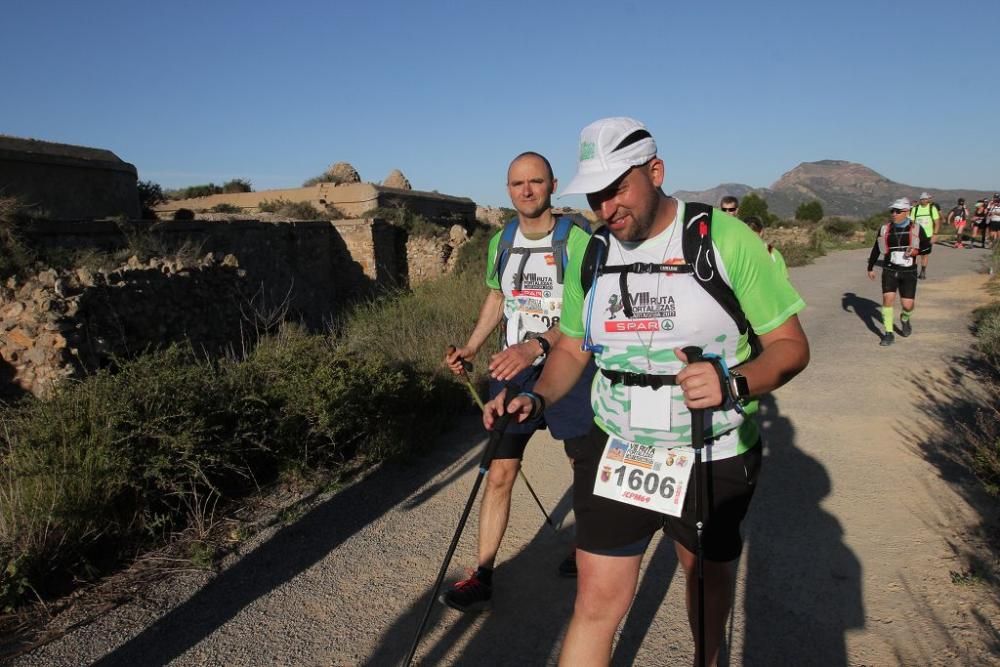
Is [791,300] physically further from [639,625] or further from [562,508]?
[562,508]

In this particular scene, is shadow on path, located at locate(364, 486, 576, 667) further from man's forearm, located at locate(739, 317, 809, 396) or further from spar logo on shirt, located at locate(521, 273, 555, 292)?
man's forearm, located at locate(739, 317, 809, 396)

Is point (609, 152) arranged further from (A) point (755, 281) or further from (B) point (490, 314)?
(B) point (490, 314)

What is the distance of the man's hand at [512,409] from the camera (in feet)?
8.18

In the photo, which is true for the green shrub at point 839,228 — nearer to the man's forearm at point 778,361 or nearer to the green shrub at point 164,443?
the green shrub at point 164,443

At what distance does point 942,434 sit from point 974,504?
1472mm

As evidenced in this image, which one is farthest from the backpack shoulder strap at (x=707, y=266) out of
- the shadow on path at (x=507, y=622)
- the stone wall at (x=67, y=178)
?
the stone wall at (x=67, y=178)

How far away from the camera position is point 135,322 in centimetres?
819

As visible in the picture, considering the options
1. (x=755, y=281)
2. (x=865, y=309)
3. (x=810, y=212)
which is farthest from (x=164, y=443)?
(x=810, y=212)

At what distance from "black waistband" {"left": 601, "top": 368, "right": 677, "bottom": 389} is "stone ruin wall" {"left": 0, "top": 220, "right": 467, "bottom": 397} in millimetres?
4141

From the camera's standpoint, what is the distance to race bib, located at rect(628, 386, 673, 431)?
223cm

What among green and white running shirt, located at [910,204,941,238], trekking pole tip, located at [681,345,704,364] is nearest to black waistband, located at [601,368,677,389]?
trekking pole tip, located at [681,345,704,364]

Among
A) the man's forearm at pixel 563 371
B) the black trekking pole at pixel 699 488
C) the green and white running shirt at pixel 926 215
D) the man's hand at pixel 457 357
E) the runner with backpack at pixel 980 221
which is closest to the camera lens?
the black trekking pole at pixel 699 488

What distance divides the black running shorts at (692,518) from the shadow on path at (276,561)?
2094 mm

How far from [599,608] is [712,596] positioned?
0.41 meters
